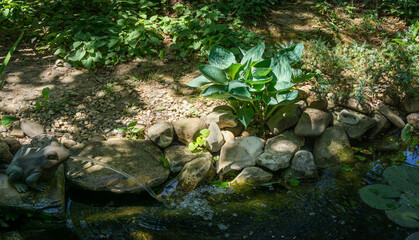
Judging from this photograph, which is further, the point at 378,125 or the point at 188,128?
the point at 378,125

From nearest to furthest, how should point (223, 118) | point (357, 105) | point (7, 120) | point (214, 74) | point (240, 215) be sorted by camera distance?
point (240, 215) < point (214, 74) < point (7, 120) < point (223, 118) < point (357, 105)

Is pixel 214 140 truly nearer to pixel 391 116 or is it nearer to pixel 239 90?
pixel 239 90

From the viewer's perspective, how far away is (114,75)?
440cm

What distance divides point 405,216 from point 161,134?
2.31 m

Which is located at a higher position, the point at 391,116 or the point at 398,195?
the point at 391,116

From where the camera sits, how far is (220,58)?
11.0 ft

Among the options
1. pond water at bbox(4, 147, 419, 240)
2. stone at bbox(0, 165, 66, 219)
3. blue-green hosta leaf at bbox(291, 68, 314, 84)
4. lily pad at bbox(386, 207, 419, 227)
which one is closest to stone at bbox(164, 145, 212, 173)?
pond water at bbox(4, 147, 419, 240)

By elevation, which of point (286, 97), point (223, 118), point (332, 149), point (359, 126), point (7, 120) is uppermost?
point (286, 97)

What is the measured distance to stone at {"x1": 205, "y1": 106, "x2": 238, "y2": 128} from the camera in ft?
11.5

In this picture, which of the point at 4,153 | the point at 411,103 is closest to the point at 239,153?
the point at 411,103

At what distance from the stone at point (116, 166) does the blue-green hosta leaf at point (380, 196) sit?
185 cm

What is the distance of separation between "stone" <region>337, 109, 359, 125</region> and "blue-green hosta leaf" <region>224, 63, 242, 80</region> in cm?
131

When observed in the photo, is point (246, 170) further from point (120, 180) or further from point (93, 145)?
point (93, 145)

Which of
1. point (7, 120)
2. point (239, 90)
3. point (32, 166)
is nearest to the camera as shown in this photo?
point (32, 166)
